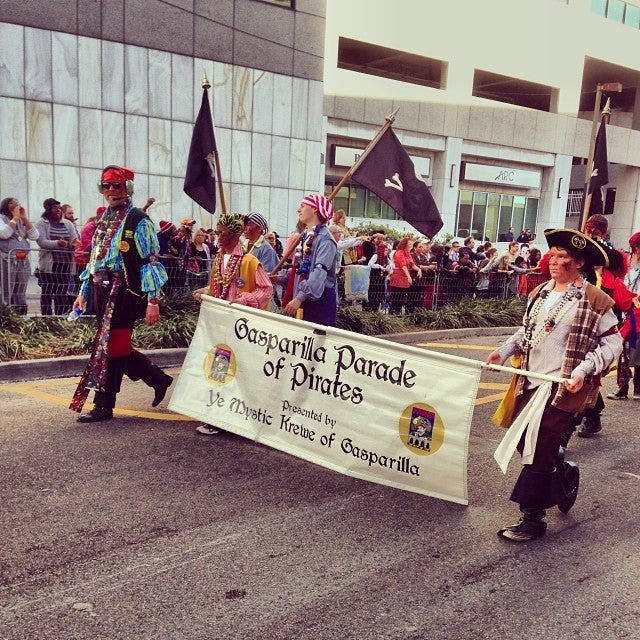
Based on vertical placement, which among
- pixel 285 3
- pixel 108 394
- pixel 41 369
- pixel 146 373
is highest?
pixel 285 3

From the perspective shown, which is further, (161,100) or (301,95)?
(301,95)

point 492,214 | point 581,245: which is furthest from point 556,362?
point 492,214

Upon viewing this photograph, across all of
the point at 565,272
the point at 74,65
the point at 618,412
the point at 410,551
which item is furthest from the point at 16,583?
the point at 74,65

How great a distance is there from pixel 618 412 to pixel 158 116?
15.1 meters

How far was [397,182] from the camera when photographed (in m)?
6.86

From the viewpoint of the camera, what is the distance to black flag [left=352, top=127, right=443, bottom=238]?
22.3ft

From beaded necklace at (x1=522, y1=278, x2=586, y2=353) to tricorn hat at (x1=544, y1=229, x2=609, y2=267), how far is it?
0.53 ft

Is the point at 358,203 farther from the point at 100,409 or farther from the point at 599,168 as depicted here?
the point at 100,409

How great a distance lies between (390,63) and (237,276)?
97.0 ft

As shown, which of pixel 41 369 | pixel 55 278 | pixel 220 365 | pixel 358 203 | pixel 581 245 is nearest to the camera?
pixel 581 245

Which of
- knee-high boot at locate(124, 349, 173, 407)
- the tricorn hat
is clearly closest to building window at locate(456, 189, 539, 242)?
knee-high boot at locate(124, 349, 173, 407)

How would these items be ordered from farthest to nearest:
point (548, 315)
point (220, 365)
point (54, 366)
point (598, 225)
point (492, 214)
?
point (492, 214), point (54, 366), point (598, 225), point (220, 365), point (548, 315)

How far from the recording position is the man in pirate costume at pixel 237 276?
17.7ft

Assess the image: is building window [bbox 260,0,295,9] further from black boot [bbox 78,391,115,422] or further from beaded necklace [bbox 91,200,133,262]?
black boot [bbox 78,391,115,422]
